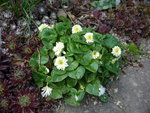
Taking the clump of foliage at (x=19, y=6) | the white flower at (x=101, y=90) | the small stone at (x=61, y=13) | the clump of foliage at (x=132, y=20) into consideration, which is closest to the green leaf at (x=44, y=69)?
the white flower at (x=101, y=90)

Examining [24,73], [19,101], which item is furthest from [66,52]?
[19,101]

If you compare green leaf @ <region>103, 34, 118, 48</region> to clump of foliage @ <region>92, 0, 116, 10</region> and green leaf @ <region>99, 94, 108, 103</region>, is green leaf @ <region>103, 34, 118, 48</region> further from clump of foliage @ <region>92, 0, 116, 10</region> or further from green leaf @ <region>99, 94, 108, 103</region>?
clump of foliage @ <region>92, 0, 116, 10</region>

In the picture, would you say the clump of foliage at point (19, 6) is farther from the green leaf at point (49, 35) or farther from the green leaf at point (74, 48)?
the green leaf at point (74, 48)

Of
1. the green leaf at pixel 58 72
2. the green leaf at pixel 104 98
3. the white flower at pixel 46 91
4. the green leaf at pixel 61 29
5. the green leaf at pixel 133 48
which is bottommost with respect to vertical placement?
the green leaf at pixel 104 98

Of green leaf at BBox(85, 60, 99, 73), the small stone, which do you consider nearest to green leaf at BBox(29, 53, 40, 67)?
green leaf at BBox(85, 60, 99, 73)

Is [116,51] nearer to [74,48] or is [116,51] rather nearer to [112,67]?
[112,67]
